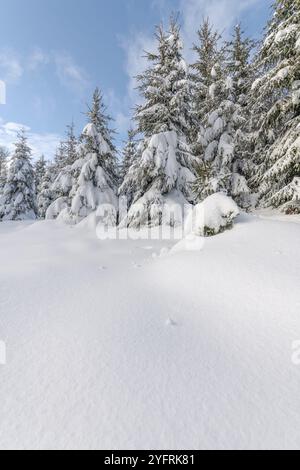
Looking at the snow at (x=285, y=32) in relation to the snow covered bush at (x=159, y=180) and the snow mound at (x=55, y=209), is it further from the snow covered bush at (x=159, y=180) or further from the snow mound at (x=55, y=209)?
the snow mound at (x=55, y=209)

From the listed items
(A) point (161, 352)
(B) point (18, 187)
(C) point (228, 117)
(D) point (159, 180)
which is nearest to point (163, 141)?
(D) point (159, 180)

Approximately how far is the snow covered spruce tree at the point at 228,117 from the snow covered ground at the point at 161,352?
35.6 feet

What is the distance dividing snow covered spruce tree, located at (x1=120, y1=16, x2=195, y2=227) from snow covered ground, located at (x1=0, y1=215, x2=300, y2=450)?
230 inches

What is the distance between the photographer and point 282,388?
2660 mm

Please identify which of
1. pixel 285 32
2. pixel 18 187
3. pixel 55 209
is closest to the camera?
pixel 285 32

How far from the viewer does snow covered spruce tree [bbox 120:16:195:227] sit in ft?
38.4

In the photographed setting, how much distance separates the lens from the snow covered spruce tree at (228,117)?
16016 millimetres

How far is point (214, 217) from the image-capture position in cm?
725

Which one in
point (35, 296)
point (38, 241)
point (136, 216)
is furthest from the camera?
point (136, 216)

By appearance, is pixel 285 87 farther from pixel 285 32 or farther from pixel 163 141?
pixel 163 141

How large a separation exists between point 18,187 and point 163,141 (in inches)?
850

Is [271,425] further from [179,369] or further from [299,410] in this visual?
[179,369]

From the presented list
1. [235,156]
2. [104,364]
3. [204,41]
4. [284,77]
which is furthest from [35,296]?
[204,41]

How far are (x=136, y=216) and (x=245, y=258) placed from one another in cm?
707
